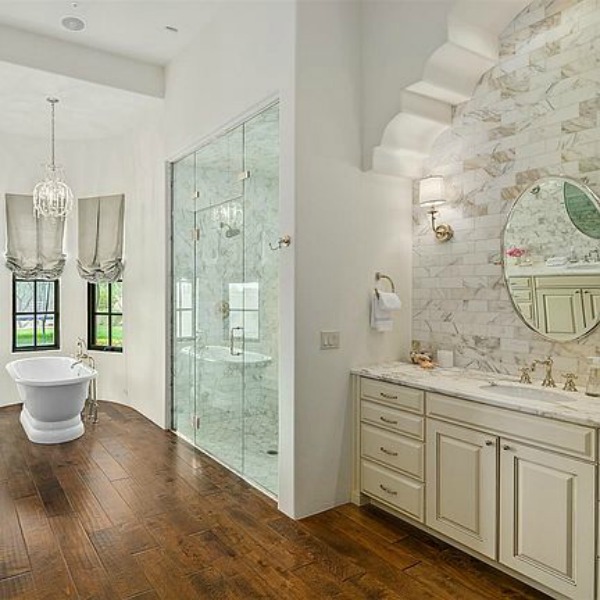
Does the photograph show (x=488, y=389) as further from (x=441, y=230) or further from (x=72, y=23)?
(x=72, y=23)

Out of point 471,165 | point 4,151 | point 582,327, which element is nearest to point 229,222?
point 471,165

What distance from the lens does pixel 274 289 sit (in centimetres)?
346

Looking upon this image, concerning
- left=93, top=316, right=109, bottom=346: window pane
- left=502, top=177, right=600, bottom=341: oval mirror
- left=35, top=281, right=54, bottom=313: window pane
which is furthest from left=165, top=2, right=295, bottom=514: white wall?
left=35, top=281, right=54, bottom=313: window pane

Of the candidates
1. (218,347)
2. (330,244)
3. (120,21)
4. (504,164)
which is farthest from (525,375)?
(120,21)

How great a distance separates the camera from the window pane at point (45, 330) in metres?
6.48

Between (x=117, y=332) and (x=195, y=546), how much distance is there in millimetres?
4277

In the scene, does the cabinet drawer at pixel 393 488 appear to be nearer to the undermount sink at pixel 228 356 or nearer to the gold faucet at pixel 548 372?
the gold faucet at pixel 548 372

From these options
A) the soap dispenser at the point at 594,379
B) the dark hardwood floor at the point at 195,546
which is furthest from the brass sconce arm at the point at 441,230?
the dark hardwood floor at the point at 195,546

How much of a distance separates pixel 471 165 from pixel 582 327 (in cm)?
131

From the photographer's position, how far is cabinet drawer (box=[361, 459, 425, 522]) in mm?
2896

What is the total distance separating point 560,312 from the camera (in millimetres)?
2785

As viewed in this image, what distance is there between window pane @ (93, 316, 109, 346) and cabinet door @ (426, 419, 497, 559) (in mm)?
5073

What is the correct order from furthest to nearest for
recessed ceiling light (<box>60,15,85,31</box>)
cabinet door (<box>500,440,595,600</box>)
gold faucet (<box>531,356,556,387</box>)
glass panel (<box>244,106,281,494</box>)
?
1. recessed ceiling light (<box>60,15,85,31</box>)
2. glass panel (<box>244,106,281,494</box>)
3. gold faucet (<box>531,356,556,387</box>)
4. cabinet door (<box>500,440,595,600</box>)

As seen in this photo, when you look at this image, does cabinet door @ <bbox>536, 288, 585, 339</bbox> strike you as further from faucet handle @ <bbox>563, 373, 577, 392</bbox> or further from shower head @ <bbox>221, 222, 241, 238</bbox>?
shower head @ <bbox>221, 222, 241, 238</bbox>
